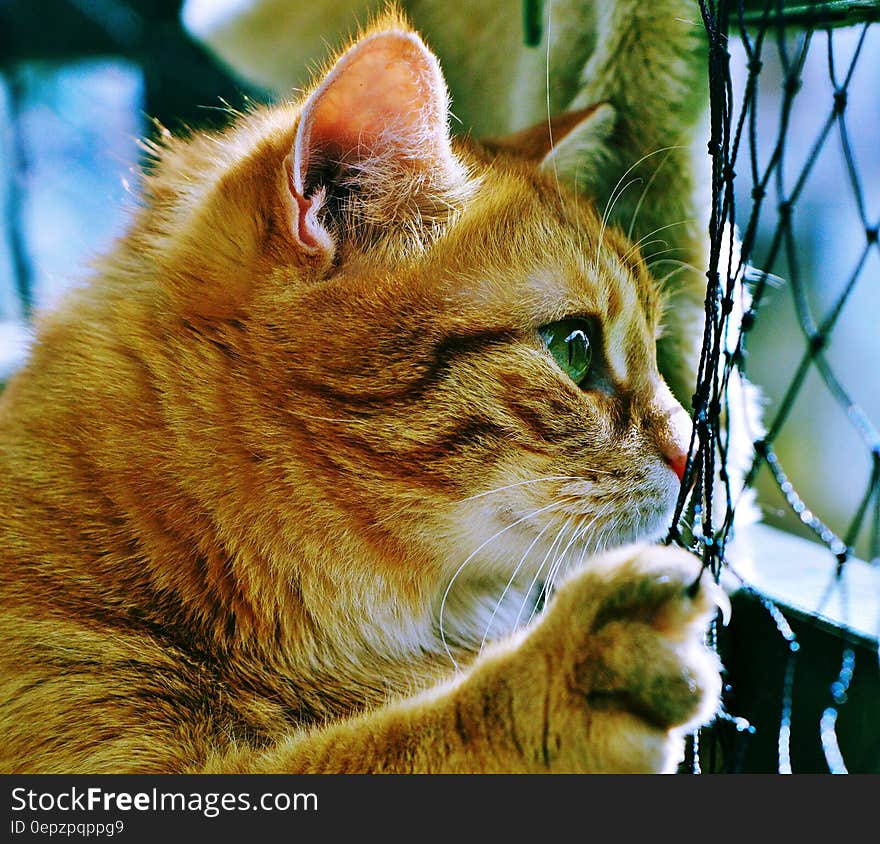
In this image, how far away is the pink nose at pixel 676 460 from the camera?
0.77 metres

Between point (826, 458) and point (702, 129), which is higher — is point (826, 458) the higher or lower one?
the lower one

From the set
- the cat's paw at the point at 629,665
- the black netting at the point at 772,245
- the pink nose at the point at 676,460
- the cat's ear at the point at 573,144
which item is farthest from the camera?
the cat's ear at the point at 573,144

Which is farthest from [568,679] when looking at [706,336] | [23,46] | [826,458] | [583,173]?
[23,46]

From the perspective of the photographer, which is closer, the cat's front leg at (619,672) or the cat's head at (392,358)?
the cat's front leg at (619,672)

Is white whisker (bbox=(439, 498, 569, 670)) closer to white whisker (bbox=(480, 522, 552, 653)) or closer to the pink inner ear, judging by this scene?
A: white whisker (bbox=(480, 522, 552, 653))

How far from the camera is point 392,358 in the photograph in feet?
2.35

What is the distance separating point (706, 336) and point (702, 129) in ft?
1.09

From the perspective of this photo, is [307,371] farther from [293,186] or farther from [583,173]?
[583,173]

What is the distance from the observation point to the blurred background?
98cm

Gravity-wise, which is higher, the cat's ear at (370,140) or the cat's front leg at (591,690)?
the cat's ear at (370,140)

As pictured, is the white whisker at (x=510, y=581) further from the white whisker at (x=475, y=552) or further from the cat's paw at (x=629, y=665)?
the cat's paw at (x=629, y=665)

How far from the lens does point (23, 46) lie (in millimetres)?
1144

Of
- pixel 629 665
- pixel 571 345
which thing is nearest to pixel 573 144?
pixel 571 345

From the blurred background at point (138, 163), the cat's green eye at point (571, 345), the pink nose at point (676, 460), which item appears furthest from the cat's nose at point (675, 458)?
the blurred background at point (138, 163)
